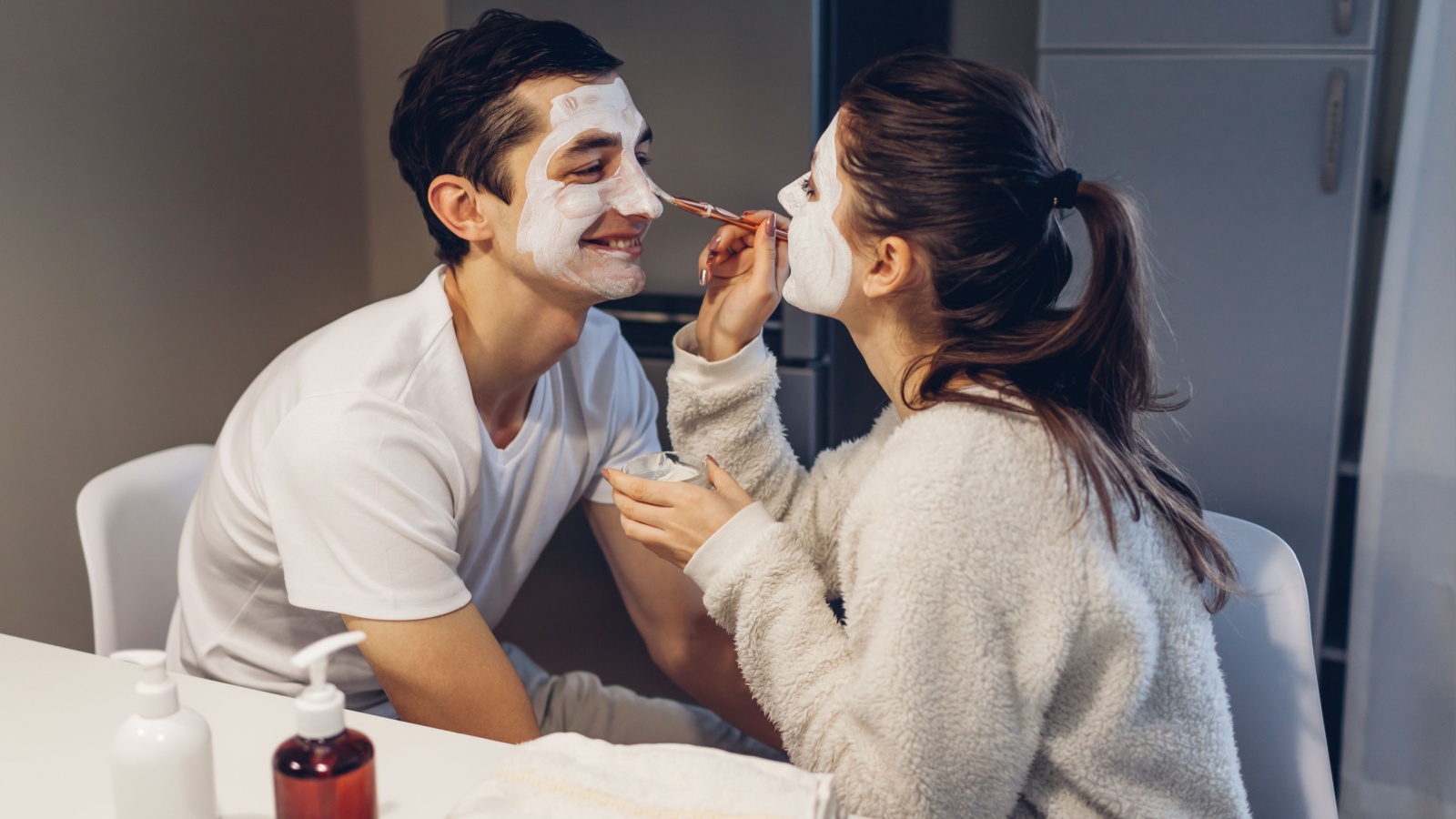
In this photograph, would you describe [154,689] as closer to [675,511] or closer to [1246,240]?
[675,511]

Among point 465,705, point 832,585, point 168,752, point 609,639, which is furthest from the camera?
point 609,639

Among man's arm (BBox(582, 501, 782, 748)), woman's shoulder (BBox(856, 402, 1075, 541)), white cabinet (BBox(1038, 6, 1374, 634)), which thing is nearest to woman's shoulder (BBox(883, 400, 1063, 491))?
woman's shoulder (BBox(856, 402, 1075, 541))

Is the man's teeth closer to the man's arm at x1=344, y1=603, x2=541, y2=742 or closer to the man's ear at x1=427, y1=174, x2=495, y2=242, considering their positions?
the man's ear at x1=427, y1=174, x2=495, y2=242

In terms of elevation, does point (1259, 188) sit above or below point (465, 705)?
above

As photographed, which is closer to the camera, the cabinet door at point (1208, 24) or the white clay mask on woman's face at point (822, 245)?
the white clay mask on woman's face at point (822, 245)

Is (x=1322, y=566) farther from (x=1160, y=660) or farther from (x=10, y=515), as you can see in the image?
(x=10, y=515)

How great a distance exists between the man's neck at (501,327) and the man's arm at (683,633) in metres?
0.24

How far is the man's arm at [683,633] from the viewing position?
1.41 metres

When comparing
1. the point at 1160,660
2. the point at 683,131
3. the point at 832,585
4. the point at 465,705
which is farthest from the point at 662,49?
the point at 1160,660

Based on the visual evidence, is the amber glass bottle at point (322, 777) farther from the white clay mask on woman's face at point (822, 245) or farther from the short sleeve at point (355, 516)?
the white clay mask on woman's face at point (822, 245)

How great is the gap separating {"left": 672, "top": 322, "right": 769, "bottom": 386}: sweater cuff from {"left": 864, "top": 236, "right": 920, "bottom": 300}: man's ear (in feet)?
0.88

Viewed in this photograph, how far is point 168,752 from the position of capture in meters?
0.68

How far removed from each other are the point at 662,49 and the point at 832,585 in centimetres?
82

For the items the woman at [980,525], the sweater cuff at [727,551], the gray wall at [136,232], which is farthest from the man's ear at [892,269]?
the gray wall at [136,232]
